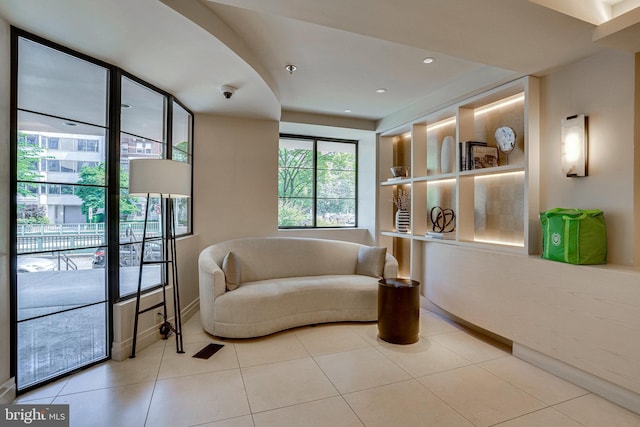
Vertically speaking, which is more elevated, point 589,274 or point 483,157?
point 483,157

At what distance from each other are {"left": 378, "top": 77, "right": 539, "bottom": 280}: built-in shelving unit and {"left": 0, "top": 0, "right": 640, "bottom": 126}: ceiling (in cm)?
33

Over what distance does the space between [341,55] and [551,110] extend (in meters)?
1.90

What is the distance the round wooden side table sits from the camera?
301 cm

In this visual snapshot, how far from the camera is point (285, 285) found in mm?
3449

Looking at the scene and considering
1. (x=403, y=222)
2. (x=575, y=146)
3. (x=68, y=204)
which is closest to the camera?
(x=68, y=204)

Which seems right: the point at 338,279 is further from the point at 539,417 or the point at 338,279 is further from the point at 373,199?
the point at 539,417

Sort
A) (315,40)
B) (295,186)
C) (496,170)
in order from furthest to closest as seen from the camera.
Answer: (295,186), (496,170), (315,40)

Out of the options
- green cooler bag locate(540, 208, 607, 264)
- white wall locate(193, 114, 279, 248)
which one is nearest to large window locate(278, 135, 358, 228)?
white wall locate(193, 114, 279, 248)

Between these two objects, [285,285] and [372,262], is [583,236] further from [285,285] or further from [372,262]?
[285,285]

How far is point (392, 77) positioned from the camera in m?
3.43

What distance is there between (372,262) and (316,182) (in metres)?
2.01

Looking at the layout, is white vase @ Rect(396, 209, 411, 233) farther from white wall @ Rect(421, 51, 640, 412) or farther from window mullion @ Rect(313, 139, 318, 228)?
white wall @ Rect(421, 51, 640, 412)

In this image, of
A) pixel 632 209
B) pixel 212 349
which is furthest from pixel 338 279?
pixel 632 209

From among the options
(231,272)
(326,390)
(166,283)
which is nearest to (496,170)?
(326,390)
